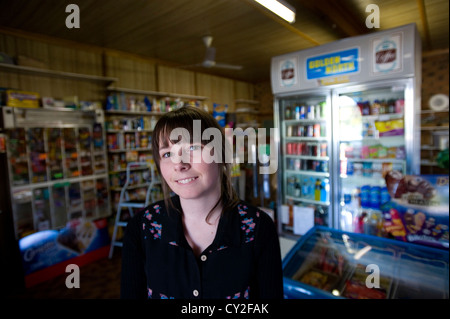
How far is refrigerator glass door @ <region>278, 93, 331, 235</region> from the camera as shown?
3.80 metres

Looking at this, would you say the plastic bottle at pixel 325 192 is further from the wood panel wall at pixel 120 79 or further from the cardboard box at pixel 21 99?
the cardboard box at pixel 21 99

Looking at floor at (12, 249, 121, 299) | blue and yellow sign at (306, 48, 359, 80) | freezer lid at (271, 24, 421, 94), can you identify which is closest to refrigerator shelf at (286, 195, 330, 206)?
freezer lid at (271, 24, 421, 94)

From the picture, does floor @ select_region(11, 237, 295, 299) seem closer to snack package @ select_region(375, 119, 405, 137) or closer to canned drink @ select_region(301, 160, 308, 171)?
canned drink @ select_region(301, 160, 308, 171)

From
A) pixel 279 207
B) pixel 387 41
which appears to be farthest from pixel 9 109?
pixel 387 41

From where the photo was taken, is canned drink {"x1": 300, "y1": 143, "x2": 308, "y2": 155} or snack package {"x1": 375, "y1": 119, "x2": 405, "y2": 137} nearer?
snack package {"x1": 375, "y1": 119, "x2": 405, "y2": 137}

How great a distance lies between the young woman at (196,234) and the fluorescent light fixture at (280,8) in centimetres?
44

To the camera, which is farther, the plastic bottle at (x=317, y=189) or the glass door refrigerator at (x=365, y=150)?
the plastic bottle at (x=317, y=189)

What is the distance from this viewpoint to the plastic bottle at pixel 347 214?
140 inches

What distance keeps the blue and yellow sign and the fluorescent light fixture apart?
230cm

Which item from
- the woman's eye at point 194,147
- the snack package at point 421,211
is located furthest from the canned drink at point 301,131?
the woman's eye at point 194,147

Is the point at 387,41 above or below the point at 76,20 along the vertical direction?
above
